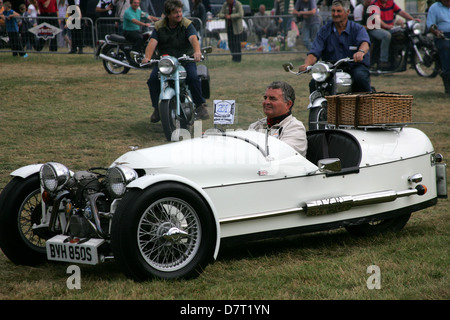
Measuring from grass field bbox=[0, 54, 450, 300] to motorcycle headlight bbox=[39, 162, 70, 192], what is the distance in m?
0.60

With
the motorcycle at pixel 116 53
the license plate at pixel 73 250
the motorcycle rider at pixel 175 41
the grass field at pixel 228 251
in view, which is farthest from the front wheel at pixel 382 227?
the motorcycle at pixel 116 53

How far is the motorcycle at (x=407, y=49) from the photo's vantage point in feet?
52.6

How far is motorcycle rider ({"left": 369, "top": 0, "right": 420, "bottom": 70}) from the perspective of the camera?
51.8 ft

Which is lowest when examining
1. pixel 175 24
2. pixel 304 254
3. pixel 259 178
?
pixel 304 254

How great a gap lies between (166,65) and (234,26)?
26.0 ft

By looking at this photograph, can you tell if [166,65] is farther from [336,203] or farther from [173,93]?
[336,203]

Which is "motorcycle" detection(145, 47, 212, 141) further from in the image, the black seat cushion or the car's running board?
the car's running board

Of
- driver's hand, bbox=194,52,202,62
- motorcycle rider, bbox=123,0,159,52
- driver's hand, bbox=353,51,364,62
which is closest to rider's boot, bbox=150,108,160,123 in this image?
driver's hand, bbox=194,52,202,62

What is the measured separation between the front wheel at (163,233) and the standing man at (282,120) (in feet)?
3.92

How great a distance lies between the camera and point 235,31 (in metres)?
17.8
